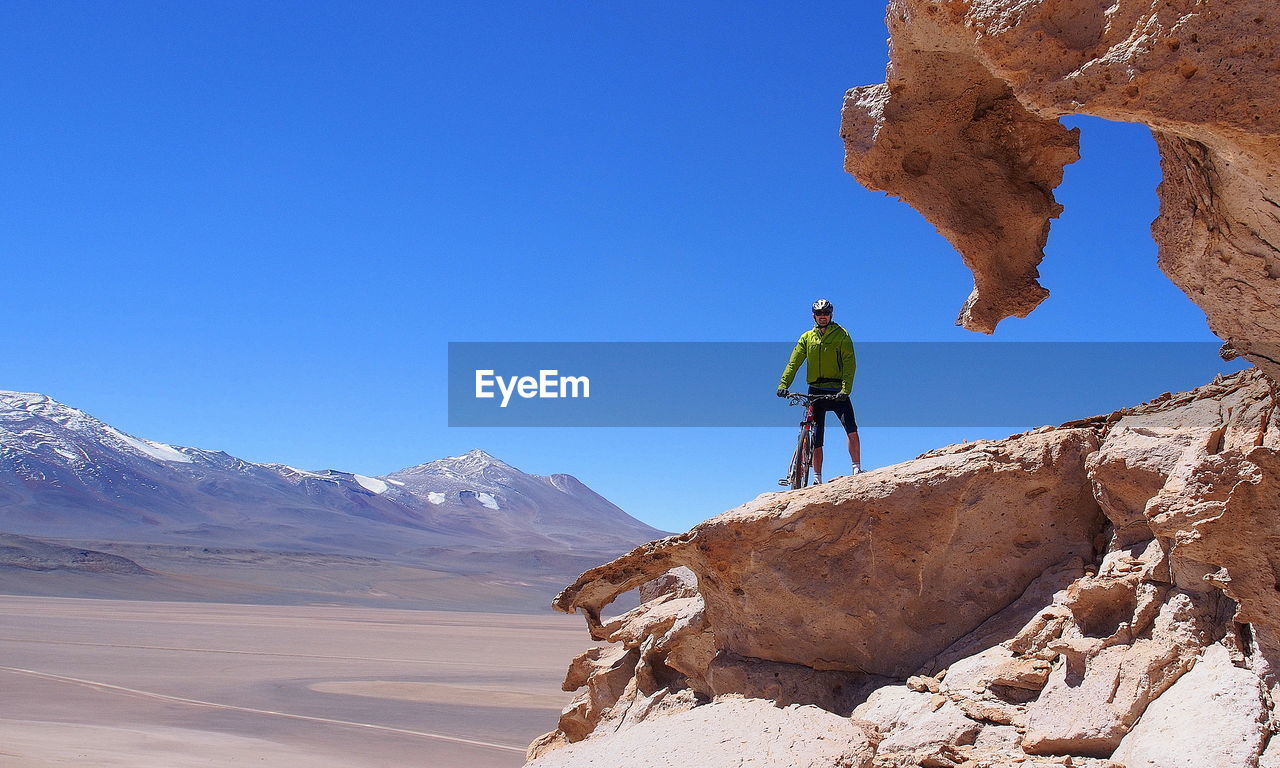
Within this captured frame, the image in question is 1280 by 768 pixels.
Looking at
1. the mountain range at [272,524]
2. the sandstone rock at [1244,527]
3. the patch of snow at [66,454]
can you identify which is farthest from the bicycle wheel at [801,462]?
the patch of snow at [66,454]

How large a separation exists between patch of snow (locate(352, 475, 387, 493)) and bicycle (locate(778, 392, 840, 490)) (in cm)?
13999

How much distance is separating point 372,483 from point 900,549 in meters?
148

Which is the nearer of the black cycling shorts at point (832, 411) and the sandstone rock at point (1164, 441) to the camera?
the sandstone rock at point (1164, 441)

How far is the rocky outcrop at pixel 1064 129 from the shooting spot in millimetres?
3336

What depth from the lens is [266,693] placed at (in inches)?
711

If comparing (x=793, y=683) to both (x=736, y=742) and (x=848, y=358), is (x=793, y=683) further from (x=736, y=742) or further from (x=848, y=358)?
(x=848, y=358)

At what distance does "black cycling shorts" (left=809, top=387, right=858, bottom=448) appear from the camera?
22.3 feet

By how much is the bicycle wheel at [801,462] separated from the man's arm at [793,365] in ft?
1.19

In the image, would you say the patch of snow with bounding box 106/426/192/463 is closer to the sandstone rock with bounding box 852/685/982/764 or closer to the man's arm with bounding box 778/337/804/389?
the man's arm with bounding box 778/337/804/389

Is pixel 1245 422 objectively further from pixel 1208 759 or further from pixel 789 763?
pixel 789 763

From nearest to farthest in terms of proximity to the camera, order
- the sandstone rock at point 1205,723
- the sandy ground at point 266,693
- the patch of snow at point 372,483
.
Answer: the sandstone rock at point 1205,723 < the sandy ground at point 266,693 < the patch of snow at point 372,483

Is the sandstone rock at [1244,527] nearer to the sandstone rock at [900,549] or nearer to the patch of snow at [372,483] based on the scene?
the sandstone rock at [900,549]

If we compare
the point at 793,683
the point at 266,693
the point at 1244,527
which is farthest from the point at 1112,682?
the point at 266,693

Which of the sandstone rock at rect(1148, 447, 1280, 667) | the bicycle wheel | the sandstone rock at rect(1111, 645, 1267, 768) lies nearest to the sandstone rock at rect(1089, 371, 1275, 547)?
the sandstone rock at rect(1148, 447, 1280, 667)
